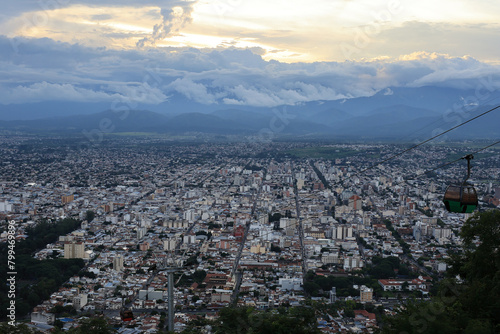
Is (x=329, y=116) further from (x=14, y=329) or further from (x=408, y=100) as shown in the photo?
(x=14, y=329)

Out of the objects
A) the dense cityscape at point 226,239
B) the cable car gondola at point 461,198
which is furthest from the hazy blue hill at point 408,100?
the cable car gondola at point 461,198

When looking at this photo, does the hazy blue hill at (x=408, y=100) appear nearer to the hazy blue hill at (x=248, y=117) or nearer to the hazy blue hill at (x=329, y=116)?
the hazy blue hill at (x=329, y=116)

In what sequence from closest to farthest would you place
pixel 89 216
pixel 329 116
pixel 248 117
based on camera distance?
1. pixel 89 216
2. pixel 248 117
3. pixel 329 116
